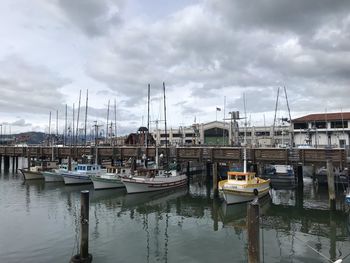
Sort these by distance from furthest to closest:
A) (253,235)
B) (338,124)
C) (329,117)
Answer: (329,117) < (338,124) < (253,235)

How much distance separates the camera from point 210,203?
3341 cm

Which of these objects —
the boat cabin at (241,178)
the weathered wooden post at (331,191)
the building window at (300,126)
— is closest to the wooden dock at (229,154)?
the weathered wooden post at (331,191)

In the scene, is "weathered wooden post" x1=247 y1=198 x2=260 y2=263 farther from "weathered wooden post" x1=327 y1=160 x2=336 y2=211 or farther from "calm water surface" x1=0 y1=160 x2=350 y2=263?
"weathered wooden post" x1=327 y1=160 x2=336 y2=211

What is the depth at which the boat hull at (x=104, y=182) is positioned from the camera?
133 ft

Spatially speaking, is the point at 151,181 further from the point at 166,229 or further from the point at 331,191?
the point at 331,191

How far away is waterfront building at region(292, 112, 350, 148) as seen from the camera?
6912 centimetres

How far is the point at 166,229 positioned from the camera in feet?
74.9

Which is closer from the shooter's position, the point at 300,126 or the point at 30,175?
the point at 30,175

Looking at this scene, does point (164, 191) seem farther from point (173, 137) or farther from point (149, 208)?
point (173, 137)

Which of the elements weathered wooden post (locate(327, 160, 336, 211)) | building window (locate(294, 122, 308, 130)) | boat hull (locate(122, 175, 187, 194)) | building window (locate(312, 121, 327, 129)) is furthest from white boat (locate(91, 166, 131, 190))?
building window (locate(312, 121, 327, 129))

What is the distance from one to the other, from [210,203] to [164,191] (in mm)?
8983

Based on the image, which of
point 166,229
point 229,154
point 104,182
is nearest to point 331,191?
point 229,154

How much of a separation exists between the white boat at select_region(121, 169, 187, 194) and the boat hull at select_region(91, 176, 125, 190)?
A: 4159 mm

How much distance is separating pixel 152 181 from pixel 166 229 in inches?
630
